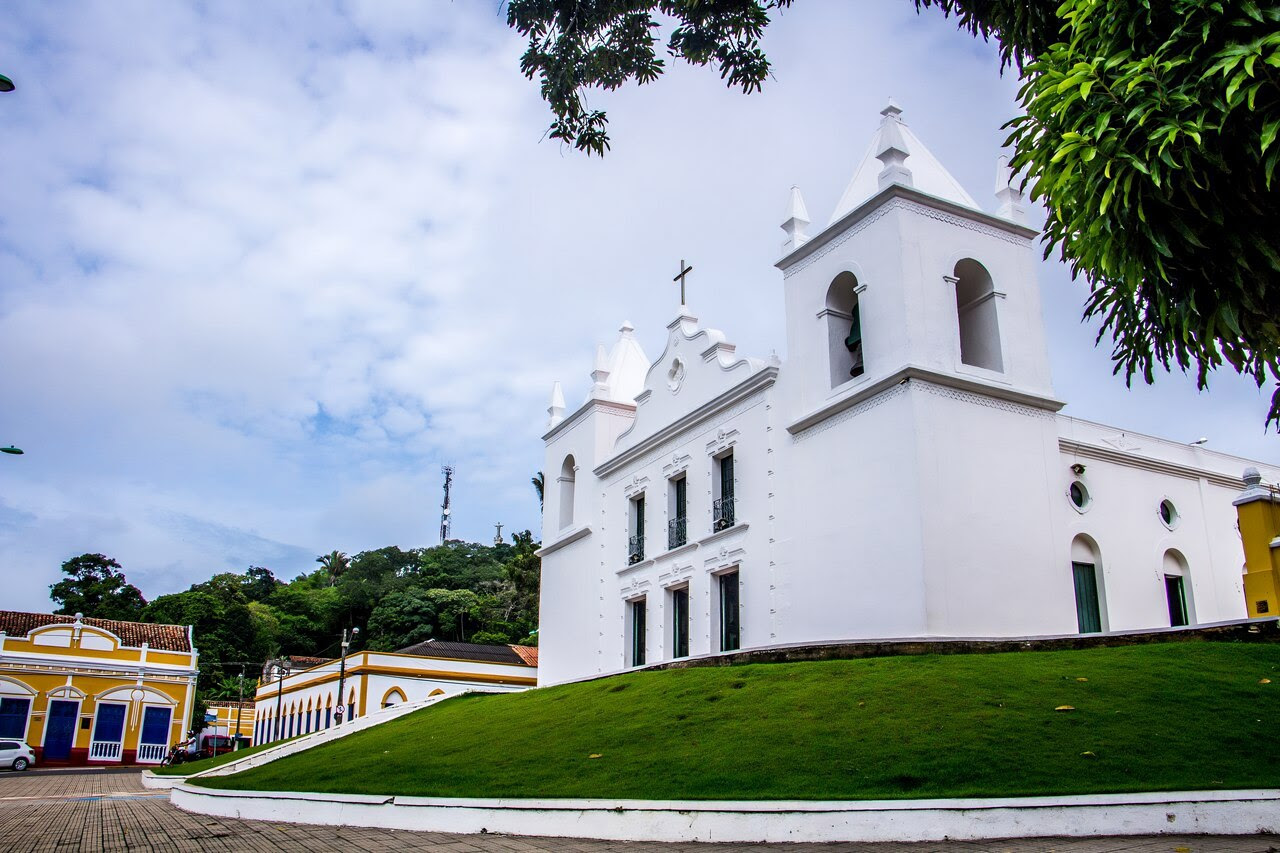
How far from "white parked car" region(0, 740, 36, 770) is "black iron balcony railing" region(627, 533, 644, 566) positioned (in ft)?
70.2

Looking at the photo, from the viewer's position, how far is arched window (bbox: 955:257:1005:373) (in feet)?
55.7

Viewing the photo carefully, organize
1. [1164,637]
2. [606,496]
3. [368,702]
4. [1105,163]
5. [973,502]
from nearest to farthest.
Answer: [1105,163] → [1164,637] → [973,502] → [606,496] → [368,702]

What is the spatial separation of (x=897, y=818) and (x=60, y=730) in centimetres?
3608

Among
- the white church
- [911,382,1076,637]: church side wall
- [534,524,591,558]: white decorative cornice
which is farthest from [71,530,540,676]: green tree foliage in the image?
[911,382,1076,637]: church side wall

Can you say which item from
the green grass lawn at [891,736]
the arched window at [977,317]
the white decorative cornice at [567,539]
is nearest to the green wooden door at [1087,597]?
the arched window at [977,317]

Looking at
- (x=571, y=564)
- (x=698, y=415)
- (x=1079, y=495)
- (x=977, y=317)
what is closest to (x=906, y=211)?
(x=977, y=317)

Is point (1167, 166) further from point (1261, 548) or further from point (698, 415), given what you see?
point (698, 415)

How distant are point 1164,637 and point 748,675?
545cm

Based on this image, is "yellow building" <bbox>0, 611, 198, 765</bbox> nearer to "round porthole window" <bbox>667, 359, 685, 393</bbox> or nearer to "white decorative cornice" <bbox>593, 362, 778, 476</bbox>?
"white decorative cornice" <bbox>593, 362, 778, 476</bbox>

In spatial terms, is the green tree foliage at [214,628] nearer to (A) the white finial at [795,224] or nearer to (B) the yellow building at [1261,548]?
(A) the white finial at [795,224]

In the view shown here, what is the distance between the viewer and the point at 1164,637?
12906 millimetres

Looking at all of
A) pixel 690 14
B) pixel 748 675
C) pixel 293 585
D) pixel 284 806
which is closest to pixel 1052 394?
pixel 748 675

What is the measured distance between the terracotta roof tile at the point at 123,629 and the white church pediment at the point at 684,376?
81.3 feet

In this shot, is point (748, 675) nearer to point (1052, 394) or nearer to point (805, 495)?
point (805, 495)
